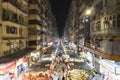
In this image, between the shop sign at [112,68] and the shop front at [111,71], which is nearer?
the shop sign at [112,68]

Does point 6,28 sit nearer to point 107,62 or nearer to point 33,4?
point 107,62

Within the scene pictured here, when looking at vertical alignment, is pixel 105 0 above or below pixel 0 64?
above

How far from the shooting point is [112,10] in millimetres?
28234

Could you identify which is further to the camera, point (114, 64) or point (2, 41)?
point (114, 64)

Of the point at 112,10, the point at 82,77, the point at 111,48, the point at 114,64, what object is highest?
the point at 112,10

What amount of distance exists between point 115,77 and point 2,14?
16779mm

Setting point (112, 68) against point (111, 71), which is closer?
point (112, 68)

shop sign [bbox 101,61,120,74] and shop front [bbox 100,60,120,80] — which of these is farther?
shop front [bbox 100,60,120,80]

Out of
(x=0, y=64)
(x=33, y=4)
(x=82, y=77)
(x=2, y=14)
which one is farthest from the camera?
(x=33, y=4)

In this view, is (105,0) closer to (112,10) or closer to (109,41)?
(112,10)

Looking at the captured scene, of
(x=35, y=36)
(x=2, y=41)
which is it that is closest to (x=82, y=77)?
(x=2, y=41)

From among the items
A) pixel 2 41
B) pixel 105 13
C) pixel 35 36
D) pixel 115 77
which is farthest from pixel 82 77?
pixel 35 36

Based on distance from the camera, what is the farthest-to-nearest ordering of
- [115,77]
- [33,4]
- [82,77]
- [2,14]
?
[33,4], [82,77], [115,77], [2,14]

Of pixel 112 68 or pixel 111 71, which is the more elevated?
pixel 112 68
